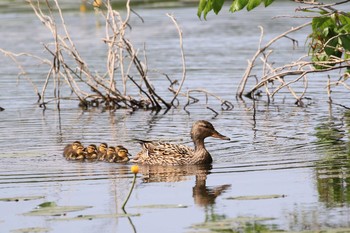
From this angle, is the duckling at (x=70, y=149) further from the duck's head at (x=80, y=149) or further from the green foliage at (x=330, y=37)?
the green foliage at (x=330, y=37)

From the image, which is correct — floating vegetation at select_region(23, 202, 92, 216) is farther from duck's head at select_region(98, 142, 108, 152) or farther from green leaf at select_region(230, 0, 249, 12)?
duck's head at select_region(98, 142, 108, 152)

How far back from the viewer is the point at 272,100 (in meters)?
Answer: 20.5

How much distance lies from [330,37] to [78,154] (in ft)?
11.8

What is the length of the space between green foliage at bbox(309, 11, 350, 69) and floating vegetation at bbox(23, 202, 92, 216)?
4149 millimetres

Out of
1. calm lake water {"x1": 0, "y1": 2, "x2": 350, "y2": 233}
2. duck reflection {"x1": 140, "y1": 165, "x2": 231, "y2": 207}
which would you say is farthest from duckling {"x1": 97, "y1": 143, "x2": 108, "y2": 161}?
duck reflection {"x1": 140, "y1": 165, "x2": 231, "y2": 207}

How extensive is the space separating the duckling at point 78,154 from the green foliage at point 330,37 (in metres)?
3.31

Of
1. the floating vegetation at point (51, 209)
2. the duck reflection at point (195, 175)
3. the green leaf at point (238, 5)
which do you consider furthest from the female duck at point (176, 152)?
the floating vegetation at point (51, 209)

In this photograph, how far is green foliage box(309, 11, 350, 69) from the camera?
45.0ft

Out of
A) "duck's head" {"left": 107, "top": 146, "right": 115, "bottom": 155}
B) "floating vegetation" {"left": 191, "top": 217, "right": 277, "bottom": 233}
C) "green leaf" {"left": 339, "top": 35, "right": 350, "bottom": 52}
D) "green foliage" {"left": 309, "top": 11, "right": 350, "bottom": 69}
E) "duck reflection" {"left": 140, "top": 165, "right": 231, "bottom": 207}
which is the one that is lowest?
"floating vegetation" {"left": 191, "top": 217, "right": 277, "bottom": 233}

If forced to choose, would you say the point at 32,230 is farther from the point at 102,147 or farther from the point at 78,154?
the point at 102,147

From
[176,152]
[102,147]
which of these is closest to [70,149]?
[102,147]

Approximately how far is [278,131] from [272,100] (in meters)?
3.91

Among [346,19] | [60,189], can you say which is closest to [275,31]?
[346,19]

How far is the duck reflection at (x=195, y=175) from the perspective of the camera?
1173cm
